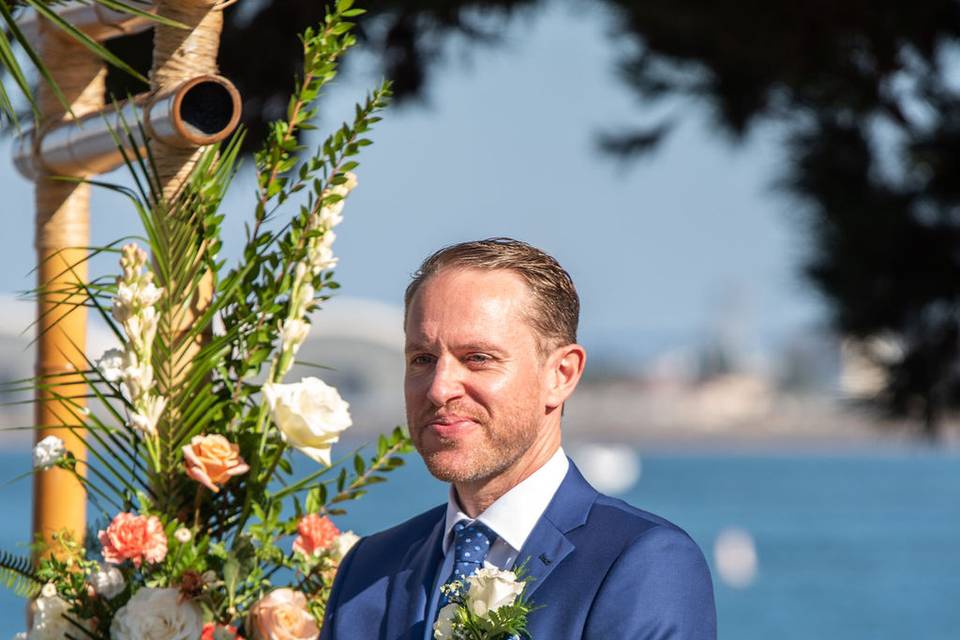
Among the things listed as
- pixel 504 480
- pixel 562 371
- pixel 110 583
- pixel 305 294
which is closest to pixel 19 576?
pixel 110 583

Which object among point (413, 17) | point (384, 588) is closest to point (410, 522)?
point (384, 588)

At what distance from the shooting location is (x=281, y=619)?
3.04 metres

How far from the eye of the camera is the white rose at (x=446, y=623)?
2.54 meters

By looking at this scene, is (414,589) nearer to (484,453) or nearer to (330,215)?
(484,453)

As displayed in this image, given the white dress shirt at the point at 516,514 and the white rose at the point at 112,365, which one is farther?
the white rose at the point at 112,365

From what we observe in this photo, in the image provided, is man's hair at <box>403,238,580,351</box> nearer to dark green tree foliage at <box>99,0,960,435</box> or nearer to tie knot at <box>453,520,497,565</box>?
tie knot at <box>453,520,497,565</box>

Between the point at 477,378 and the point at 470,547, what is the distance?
0.29 metres

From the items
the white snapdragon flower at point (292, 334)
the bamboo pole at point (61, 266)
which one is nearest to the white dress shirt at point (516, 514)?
the white snapdragon flower at point (292, 334)

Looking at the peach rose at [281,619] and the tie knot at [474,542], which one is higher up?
the tie knot at [474,542]

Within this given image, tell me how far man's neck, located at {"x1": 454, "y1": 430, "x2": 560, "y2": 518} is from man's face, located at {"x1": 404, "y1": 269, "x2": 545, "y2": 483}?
0.13ft

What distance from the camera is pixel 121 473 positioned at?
332cm

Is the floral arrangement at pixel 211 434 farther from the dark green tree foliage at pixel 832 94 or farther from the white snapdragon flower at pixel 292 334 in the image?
the dark green tree foliage at pixel 832 94

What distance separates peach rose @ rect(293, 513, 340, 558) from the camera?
10.7 feet

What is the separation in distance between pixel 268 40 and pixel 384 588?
11.7 ft
